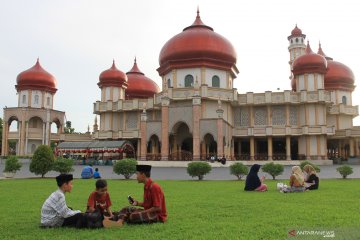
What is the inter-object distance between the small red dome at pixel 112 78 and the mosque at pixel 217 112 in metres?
0.12

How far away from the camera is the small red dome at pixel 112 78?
143ft

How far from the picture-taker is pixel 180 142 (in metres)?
37.4

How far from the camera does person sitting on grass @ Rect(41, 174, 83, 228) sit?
6027 mm

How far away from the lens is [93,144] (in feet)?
123

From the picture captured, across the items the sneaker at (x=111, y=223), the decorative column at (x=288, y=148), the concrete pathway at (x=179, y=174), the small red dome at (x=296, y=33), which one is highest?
the small red dome at (x=296, y=33)

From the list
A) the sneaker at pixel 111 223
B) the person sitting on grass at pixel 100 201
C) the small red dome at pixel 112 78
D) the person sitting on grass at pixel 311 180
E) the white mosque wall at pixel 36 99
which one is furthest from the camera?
the white mosque wall at pixel 36 99

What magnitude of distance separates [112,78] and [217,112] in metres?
16.4

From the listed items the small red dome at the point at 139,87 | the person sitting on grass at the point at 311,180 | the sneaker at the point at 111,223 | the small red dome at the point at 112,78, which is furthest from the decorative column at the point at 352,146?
the sneaker at the point at 111,223

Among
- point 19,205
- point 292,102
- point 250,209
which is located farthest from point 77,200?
point 292,102

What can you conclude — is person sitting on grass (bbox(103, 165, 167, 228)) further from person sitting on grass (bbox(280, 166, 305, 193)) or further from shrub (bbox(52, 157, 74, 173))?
shrub (bbox(52, 157, 74, 173))

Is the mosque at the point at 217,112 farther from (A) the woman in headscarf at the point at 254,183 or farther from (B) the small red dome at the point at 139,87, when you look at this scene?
(A) the woman in headscarf at the point at 254,183

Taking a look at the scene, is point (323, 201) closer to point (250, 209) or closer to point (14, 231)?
point (250, 209)

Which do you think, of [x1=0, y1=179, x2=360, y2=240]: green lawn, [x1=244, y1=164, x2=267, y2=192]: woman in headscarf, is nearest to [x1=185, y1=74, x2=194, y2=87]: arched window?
[x1=244, y1=164, x2=267, y2=192]: woman in headscarf

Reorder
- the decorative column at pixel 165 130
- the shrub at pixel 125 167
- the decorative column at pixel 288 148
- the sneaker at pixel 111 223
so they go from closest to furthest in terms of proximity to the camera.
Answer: the sneaker at pixel 111 223 < the shrub at pixel 125 167 < the decorative column at pixel 165 130 < the decorative column at pixel 288 148
